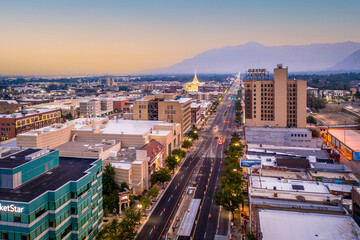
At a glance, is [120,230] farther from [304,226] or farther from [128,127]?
[128,127]

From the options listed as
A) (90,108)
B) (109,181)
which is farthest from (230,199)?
(90,108)

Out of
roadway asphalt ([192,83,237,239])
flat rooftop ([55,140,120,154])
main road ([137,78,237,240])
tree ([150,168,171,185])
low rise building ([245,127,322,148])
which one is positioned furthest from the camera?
low rise building ([245,127,322,148])

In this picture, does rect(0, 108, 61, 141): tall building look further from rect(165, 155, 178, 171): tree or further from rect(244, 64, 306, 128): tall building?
rect(244, 64, 306, 128): tall building

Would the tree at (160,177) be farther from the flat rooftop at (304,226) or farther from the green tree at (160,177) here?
the flat rooftop at (304,226)

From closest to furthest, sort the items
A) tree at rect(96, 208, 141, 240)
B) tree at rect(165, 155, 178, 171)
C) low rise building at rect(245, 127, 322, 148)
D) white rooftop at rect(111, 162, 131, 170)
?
tree at rect(96, 208, 141, 240) → white rooftop at rect(111, 162, 131, 170) → tree at rect(165, 155, 178, 171) → low rise building at rect(245, 127, 322, 148)

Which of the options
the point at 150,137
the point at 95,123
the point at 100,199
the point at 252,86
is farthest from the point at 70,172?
the point at 252,86

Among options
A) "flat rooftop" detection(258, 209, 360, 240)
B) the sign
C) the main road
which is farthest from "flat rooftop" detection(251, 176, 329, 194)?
"flat rooftop" detection(258, 209, 360, 240)
